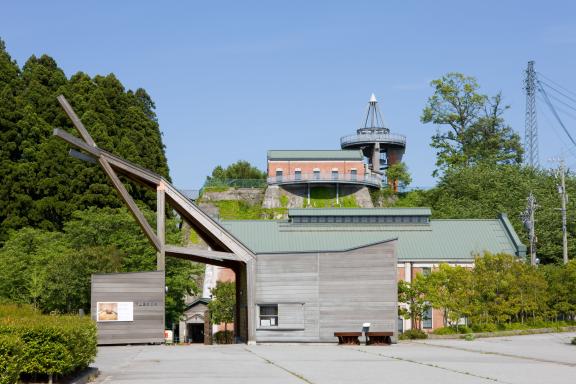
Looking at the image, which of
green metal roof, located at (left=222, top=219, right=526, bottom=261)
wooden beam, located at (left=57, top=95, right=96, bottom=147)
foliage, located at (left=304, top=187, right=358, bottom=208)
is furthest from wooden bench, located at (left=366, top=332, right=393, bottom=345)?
foliage, located at (left=304, top=187, right=358, bottom=208)

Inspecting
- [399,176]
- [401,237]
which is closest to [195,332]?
[401,237]

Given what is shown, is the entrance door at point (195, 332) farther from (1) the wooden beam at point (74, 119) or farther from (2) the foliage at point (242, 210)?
(1) the wooden beam at point (74, 119)

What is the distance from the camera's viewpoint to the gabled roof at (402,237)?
2514 inches

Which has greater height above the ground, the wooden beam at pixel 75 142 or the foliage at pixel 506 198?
the foliage at pixel 506 198

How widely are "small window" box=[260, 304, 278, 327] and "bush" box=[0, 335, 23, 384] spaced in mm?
26879

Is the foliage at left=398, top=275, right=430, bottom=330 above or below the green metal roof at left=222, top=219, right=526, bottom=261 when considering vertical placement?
below

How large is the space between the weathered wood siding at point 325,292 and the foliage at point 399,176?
2588 inches

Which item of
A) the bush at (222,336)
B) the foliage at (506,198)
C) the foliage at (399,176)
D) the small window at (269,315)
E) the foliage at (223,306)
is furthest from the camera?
the foliage at (399,176)

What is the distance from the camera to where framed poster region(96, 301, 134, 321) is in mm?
38344

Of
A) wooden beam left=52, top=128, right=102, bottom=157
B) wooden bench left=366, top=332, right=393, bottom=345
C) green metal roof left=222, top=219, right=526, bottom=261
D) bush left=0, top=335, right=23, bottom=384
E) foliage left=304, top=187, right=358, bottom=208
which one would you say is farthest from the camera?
foliage left=304, top=187, right=358, bottom=208

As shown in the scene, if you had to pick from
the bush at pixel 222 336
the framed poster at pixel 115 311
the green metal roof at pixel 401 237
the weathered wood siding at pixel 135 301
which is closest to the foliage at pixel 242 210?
the green metal roof at pixel 401 237

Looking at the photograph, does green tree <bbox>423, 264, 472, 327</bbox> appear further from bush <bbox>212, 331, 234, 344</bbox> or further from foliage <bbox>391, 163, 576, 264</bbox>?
foliage <bbox>391, 163, 576, 264</bbox>

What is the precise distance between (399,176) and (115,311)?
70.8 m

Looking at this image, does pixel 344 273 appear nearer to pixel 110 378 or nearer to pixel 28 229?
pixel 110 378
